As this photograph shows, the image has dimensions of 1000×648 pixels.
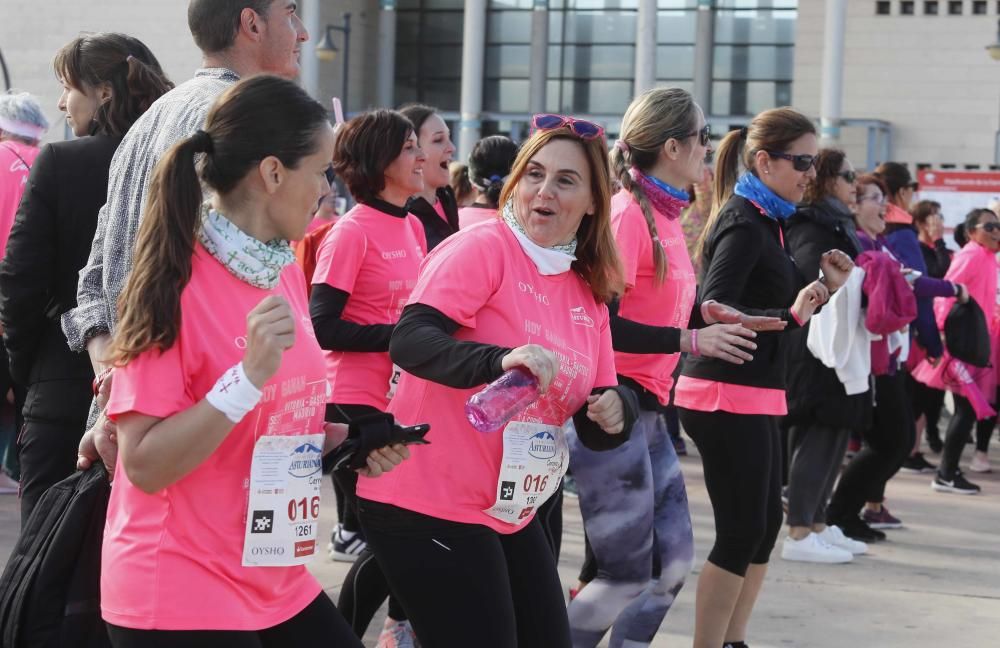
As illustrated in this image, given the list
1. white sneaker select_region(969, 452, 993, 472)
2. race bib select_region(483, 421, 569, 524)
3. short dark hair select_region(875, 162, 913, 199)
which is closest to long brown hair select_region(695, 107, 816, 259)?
race bib select_region(483, 421, 569, 524)

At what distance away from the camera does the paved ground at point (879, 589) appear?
592 centimetres

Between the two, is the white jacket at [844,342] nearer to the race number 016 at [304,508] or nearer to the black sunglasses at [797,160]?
the black sunglasses at [797,160]

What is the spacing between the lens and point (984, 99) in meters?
35.7

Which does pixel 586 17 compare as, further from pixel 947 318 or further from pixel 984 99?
pixel 947 318

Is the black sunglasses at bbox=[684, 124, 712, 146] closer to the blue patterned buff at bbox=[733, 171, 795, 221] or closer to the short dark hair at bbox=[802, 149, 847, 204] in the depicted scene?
the blue patterned buff at bbox=[733, 171, 795, 221]

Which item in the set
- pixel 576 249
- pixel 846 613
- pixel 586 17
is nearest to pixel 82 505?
pixel 576 249

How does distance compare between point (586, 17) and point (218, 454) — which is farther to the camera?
point (586, 17)

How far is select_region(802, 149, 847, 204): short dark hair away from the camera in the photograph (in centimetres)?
690

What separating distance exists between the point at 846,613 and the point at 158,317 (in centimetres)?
470

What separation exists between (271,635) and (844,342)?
5519mm

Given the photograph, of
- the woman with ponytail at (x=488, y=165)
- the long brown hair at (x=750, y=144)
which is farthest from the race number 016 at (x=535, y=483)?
the woman with ponytail at (x=488, y=165)

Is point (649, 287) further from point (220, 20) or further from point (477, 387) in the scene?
point (220, 20)

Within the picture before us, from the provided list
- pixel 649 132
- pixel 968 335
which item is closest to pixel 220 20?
pixel 649 132

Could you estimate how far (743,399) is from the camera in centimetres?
482
